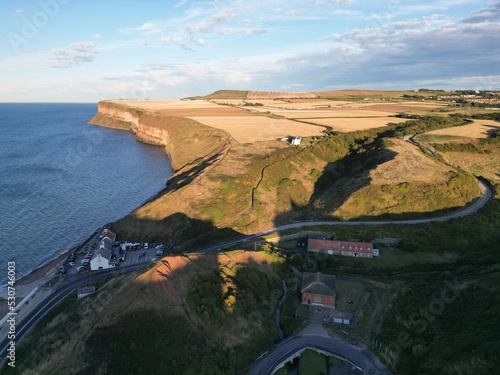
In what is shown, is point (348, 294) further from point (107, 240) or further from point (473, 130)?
point (473, 130)

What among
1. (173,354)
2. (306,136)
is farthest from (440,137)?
(173,354)

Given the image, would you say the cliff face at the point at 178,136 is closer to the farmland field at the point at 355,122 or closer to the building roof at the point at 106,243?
the farmland field at the point at 355,122

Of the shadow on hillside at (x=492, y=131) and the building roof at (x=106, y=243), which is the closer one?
the building roof at (x=106, y=243)

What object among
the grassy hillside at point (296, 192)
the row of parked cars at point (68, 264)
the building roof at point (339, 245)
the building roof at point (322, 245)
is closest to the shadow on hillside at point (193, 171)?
the grassy hillside at point (296, 192)

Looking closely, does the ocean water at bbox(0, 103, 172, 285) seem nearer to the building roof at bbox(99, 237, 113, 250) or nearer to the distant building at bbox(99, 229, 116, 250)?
the distant building at bbox(99, 229, 116, 250)

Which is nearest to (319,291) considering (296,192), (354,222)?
(354,222)

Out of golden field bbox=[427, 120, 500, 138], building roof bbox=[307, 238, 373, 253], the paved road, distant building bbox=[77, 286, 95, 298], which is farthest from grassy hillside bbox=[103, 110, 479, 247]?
the paved road
